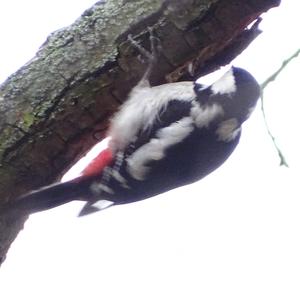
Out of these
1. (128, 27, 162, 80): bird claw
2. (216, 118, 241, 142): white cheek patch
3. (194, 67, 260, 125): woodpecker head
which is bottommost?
(216, 118, 241, 142): white cheek patch

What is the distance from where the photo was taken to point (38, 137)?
1830mm

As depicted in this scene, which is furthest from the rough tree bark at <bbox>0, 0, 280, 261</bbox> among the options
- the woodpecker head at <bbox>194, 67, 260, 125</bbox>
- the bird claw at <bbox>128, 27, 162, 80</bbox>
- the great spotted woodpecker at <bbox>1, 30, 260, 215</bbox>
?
the woodpecker head at <bbox>194, 67, 260, 125</bbox>

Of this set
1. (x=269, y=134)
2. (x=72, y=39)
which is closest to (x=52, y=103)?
(x=72, y=39)

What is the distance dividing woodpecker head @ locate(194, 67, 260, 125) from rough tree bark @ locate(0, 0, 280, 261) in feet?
1.47

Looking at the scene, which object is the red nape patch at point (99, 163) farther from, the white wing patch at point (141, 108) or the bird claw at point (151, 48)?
the bird claw at point (151, 48)

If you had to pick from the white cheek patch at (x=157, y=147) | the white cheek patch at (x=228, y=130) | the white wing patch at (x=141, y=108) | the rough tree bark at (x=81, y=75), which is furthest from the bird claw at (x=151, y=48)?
the white cheek patch at (x=228, y=130)

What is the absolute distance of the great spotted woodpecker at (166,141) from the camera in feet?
7.36

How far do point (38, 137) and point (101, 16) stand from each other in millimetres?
516

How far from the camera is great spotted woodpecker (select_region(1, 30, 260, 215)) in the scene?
2242mm

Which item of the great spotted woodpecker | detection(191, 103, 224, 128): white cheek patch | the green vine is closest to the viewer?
the green vine

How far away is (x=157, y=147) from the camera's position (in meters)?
2.26

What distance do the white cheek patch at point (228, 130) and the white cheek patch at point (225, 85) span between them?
0.15m

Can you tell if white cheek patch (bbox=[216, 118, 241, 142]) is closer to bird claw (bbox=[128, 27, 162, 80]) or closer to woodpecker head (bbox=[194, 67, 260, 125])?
woodpecker head (bbox=[194, 67, 260, 125])

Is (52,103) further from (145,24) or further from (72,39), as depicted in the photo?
(145,24)
